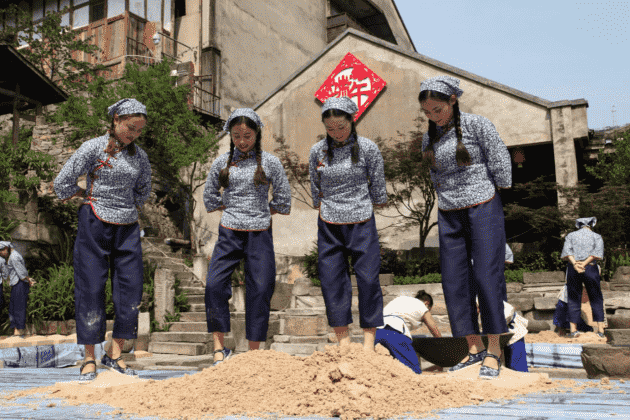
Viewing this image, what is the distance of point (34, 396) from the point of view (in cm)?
305

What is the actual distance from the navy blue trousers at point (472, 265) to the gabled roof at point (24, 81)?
10.7 metres

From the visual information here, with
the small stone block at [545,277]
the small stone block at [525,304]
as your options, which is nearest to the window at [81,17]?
the small stone block at [545,277]

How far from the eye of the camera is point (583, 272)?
7.71m

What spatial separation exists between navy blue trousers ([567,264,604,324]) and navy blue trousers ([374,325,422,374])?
4.81m

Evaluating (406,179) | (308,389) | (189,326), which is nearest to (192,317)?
(189,326)

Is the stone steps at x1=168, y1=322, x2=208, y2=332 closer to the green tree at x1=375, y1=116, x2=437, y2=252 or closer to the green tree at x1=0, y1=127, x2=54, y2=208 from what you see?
the green tree at x1=0, y1=127, x2=54, y2=208

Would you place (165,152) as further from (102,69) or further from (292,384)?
(292,384)

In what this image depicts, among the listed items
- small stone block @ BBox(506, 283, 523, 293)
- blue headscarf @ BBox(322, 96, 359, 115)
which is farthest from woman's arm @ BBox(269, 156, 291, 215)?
small stone block @ BBox(506, 283, 523, 293)

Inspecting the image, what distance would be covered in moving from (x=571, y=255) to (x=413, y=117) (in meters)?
7.40

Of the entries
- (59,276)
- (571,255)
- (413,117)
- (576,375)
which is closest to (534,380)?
(576,375)

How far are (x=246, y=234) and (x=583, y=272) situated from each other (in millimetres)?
5683

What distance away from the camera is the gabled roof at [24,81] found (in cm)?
1113

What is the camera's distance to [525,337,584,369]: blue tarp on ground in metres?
4.86

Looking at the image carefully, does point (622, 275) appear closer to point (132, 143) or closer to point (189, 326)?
point (189, 326)
